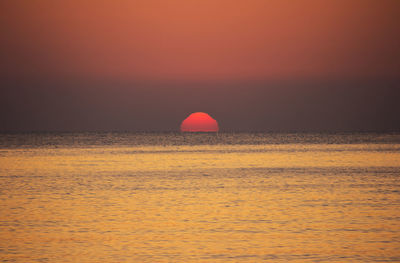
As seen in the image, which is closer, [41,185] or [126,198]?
[126,198]

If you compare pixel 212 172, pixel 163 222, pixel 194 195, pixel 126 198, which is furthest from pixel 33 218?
pixel 212 172

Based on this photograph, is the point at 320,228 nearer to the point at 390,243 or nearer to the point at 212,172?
the point at 390,243

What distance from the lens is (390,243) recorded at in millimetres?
13523

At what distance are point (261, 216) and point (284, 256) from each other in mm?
5579

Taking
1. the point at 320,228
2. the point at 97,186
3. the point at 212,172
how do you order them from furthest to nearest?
the point at 212,172, the point at 97,186, the point at 320,228

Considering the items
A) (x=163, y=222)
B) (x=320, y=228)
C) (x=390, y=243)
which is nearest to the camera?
(x=390, y=243)

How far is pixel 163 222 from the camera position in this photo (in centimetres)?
1684

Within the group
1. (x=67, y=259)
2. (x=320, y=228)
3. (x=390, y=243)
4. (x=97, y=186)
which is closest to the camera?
(x=67, y=259)

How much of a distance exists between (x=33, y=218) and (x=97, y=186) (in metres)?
10.4

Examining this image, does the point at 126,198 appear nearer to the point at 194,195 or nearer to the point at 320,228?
the point at 194,195

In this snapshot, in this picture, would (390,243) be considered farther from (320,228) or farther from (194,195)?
(194,195)

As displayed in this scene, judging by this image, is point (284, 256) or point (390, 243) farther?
point (390, 243)

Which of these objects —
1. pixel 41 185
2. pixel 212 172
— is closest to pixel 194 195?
pixel 41 185

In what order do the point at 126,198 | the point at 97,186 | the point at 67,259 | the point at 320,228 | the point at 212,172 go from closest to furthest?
the point at 67,259
the point at 320,228
the point at 126,198
the point at 97,186
the point at 212,172
